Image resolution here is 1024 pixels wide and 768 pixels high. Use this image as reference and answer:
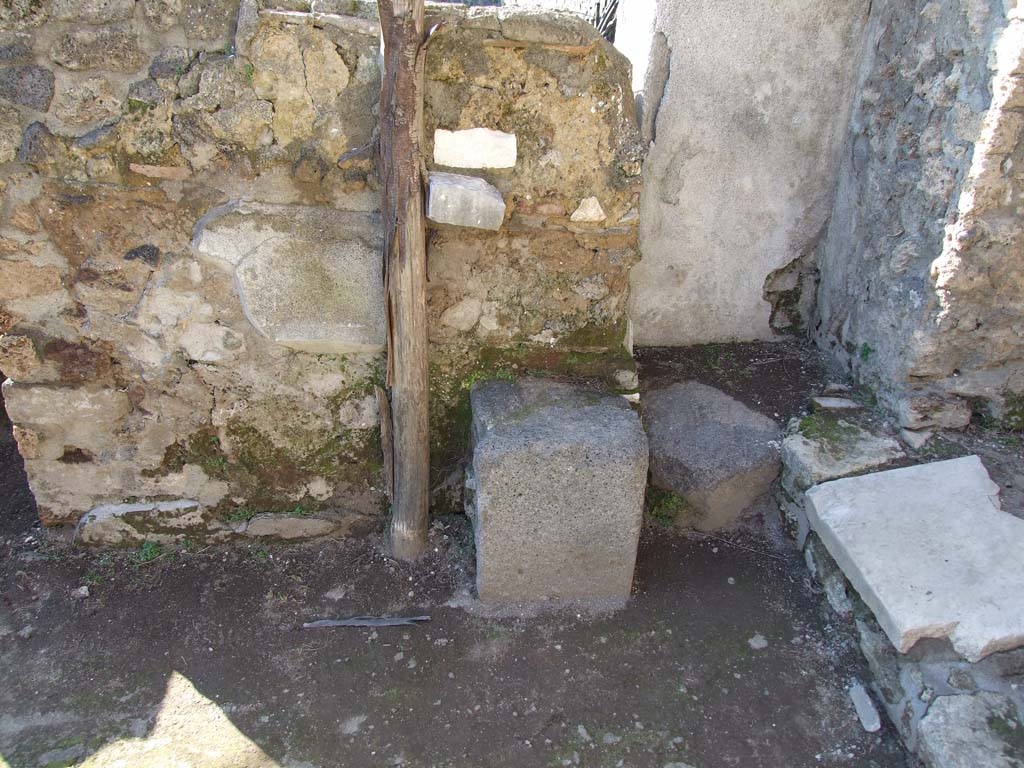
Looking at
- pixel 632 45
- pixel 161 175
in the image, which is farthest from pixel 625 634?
pixel 632 45

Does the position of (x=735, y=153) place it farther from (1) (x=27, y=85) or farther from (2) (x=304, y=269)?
(1) (x=27, y=85)

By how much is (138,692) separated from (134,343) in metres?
1.13

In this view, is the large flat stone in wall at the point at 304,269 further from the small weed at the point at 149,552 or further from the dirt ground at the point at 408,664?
the small weed at the point at 149,552

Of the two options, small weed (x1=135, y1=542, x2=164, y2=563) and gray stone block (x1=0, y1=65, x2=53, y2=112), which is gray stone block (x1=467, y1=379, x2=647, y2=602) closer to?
small weed (x1=135, y1=542, x2=164, y2=563)

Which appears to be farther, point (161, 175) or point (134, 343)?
point (134, 343)

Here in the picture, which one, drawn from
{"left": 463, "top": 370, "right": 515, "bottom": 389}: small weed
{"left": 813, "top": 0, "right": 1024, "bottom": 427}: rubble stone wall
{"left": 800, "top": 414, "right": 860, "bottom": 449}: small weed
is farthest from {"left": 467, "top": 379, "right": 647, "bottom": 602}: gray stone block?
{"left": 813, "top": 0, "right": 1024, "bottom": 427}: rubble stone wall

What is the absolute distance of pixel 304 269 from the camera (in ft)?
7.89

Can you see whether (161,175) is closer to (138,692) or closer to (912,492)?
(138,692)

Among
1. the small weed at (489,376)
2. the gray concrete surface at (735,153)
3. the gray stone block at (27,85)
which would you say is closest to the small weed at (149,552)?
the small weed at (489,376)

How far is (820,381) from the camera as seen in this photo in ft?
10.0

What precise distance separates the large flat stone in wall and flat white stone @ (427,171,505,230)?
282 millimetres

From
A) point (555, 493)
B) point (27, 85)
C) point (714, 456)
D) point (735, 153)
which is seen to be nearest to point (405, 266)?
point (555, 493)

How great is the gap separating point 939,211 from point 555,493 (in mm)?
1644

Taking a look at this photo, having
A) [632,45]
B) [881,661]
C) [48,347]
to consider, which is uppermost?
[632,45]
